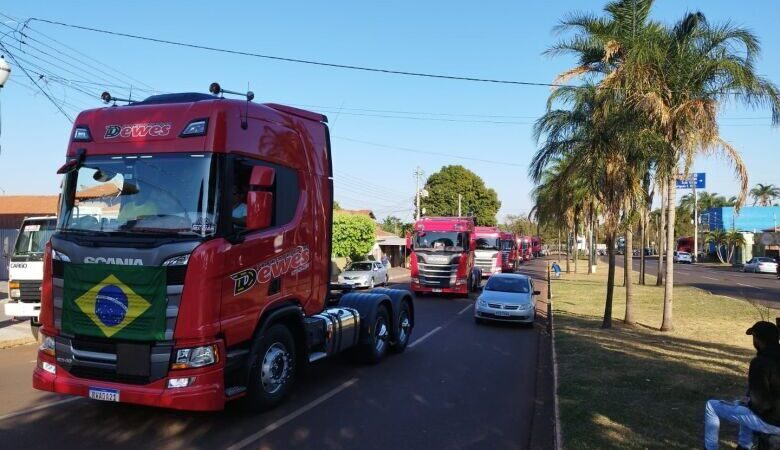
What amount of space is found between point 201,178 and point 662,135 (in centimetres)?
1125

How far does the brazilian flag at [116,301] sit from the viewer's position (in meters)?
5.62

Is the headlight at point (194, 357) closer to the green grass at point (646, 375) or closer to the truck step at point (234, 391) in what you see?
the truck step at point (234, 391)

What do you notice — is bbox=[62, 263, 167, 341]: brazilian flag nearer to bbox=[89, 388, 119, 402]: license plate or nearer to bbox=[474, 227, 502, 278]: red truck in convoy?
bbox=[89, 388, 119, 402]: license plate

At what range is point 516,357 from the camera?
1109 centimetres

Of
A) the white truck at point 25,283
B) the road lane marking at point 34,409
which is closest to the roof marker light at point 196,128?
the road lane marking at point 34,409

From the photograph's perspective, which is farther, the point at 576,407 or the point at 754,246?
the point at 754,246

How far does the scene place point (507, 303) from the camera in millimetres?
15031

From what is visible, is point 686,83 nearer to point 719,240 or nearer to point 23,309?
point 23,309

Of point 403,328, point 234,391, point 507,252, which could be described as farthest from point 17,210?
point 234,391

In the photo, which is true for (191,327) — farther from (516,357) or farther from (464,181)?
(464,181)

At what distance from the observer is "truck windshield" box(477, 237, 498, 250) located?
34844 mm

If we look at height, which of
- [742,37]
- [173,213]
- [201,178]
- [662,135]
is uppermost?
[742,37]

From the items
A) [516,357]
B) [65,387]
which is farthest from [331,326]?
[516,357]

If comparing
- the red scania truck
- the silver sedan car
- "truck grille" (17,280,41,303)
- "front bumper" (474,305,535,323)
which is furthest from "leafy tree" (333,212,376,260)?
"truck grille" (17,280,41,303)
